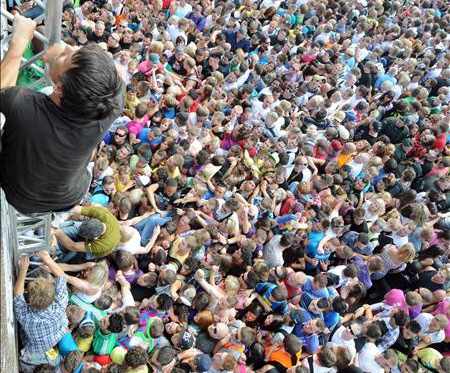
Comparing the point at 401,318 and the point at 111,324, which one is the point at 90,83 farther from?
the point at 401,318

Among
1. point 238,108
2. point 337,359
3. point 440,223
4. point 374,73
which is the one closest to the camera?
point 337,359

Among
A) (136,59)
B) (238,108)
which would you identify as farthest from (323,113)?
(136,59)

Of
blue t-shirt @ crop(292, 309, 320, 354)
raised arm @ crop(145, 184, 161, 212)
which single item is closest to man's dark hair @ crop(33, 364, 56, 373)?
raised arm @ crop(145, 184, 161, 212)

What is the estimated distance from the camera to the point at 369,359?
5586 millimetres

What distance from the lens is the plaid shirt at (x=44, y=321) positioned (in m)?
3.94

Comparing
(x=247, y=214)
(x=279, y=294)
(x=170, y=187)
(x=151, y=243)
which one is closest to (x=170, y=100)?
(x=170, y=187)

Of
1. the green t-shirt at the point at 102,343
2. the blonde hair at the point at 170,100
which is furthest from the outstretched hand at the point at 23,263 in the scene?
the blonde hair at the point at 170,100

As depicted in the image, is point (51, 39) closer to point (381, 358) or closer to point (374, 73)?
point (381, 358)

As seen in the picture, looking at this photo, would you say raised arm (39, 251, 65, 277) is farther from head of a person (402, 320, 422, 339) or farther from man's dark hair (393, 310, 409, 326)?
head of a person (402, 320, 422, 339)

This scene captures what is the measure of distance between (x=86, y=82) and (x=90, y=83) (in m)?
0.02

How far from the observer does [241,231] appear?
21.8 feet

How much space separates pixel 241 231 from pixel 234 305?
4.14 ft

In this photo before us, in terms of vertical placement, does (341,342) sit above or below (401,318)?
below

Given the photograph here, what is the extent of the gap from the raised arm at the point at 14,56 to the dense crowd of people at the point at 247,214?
2132 mm
